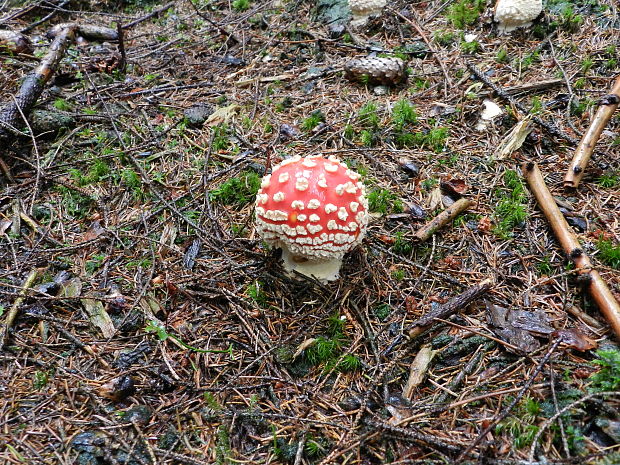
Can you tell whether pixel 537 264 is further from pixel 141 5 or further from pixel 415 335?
pixel 141 5

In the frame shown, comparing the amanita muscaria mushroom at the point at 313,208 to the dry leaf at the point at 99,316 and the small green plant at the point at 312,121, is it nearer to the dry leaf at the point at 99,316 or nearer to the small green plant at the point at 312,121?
the dry leaf at the point at 99,316

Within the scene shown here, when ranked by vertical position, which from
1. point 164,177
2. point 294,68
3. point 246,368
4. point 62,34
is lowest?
point 246,368

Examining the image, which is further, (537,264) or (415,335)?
(537,264)

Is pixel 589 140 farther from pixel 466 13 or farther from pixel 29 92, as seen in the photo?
pixel 29 92

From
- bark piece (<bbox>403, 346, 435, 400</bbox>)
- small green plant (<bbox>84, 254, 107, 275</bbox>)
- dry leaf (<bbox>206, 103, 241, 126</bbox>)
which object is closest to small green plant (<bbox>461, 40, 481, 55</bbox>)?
dry leaf (<bbox>206, 103, 241, 126</bbox>)

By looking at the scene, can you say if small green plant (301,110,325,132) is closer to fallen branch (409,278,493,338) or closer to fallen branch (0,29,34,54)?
fallen branch (409,278,493,338)

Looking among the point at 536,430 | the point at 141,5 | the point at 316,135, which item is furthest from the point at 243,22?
the point at 536,430

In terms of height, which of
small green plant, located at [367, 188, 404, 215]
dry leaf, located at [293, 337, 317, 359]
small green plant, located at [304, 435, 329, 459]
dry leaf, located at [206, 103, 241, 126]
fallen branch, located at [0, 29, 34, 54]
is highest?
fallen branch, located at [0, 29, 34, 54]
